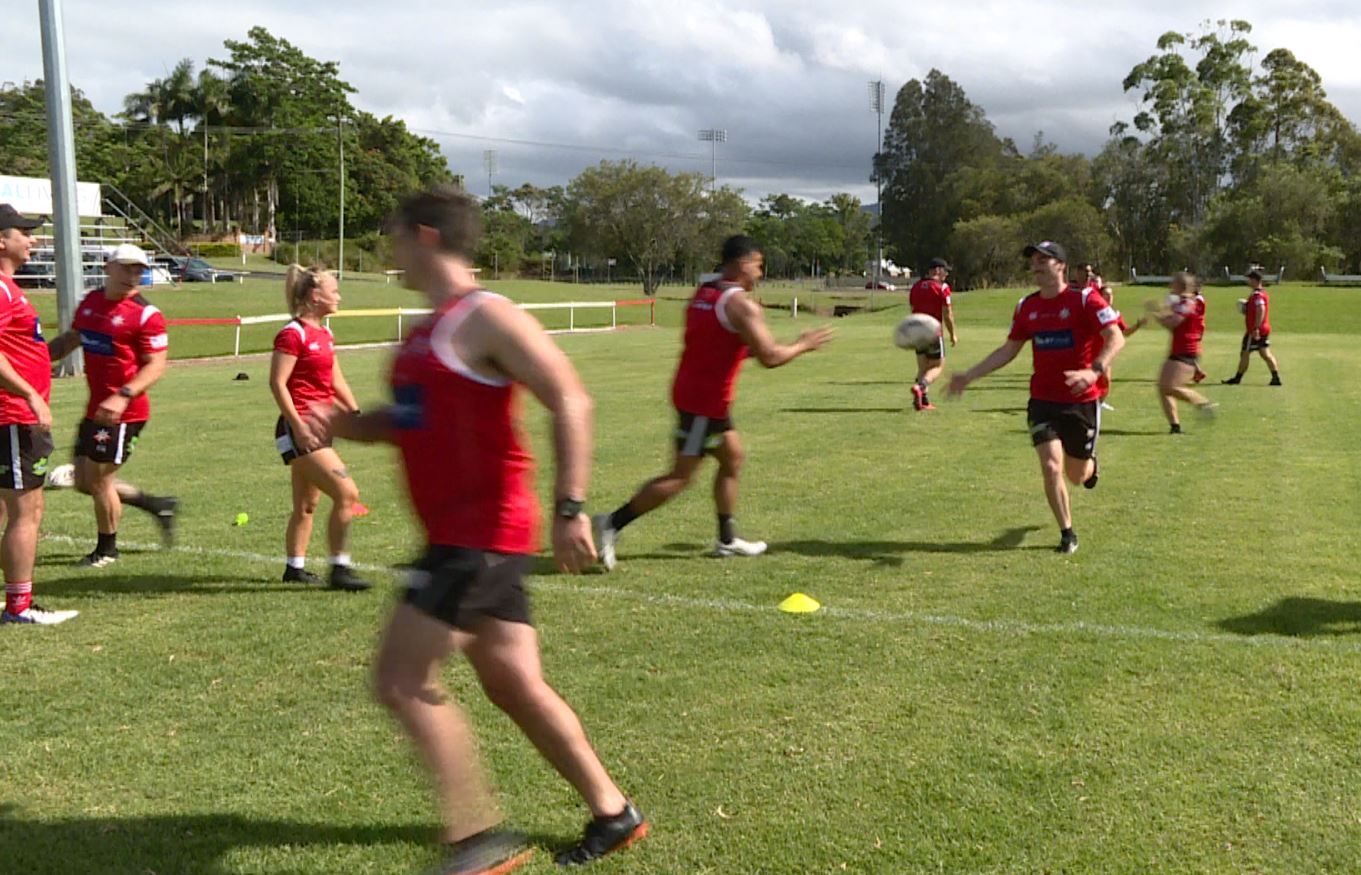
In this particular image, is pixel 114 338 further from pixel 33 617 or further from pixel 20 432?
pixel 33 617

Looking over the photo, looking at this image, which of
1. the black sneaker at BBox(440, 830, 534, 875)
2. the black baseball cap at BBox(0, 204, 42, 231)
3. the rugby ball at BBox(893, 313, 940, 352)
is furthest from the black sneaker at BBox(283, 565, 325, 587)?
the rugby ball at BBox(893, 313, 940, 352)

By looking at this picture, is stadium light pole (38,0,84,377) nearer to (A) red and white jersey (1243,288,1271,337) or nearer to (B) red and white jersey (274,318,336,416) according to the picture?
(B) red and white jersey (274,318,336,416)

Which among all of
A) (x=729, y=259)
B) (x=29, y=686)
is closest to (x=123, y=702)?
(x=29, y=686)

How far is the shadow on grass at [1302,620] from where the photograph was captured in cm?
617

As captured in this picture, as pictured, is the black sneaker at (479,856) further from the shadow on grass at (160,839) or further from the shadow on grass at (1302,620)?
the shadow on grass at (1302,620)

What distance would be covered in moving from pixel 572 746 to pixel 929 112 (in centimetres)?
10883

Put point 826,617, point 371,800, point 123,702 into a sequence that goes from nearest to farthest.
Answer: point 371,800
point 123,702
point 826,617

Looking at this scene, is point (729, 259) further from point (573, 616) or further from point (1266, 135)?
point (1266, 135)

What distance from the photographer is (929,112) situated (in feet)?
346

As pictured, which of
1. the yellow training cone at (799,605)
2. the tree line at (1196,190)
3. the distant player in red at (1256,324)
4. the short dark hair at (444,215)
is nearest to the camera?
the short dark hair at (444,215)

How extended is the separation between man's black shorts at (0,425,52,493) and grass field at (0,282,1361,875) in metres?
0.82

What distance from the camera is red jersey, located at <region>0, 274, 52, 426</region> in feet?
19.6

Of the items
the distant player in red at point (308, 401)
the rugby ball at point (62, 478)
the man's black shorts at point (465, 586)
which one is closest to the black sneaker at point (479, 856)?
the man's black shorts at point (465, 586)

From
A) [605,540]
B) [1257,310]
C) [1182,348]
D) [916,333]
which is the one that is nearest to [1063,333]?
[605,540]
